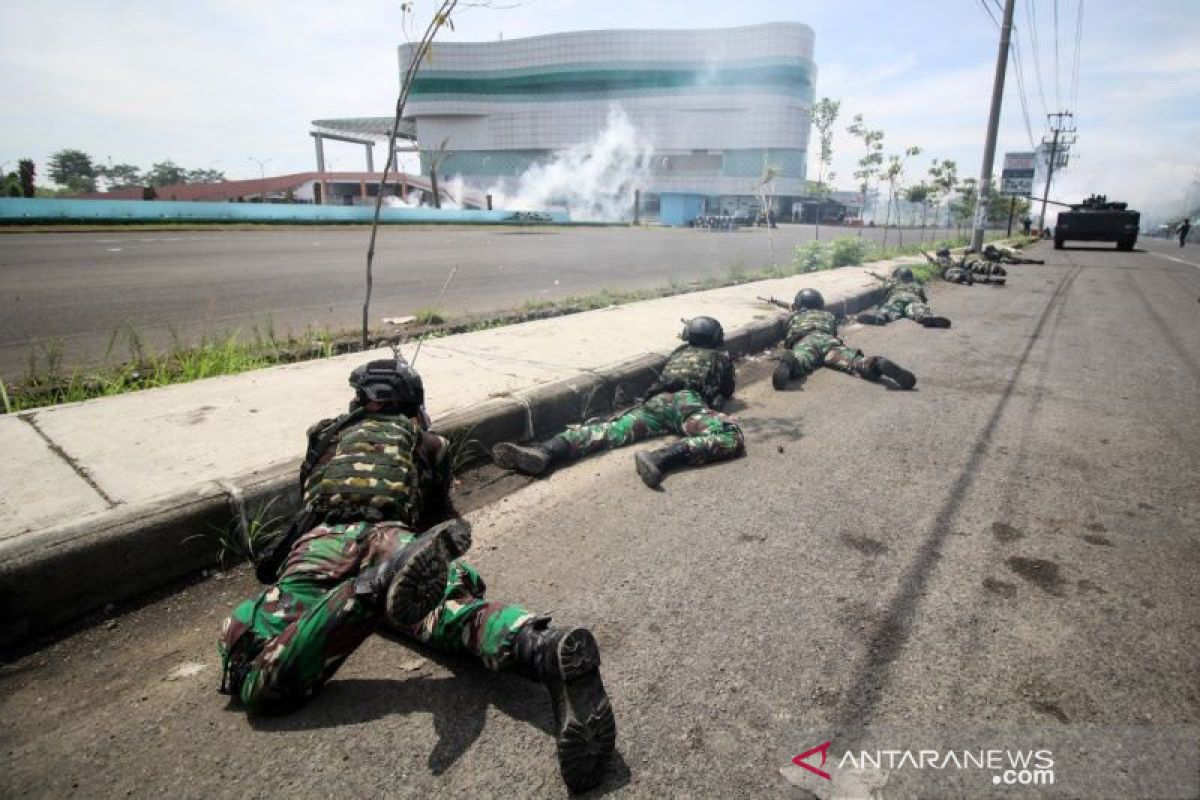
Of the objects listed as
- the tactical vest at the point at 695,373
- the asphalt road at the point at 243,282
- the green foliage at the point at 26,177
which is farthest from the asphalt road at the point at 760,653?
the green foliage at the point at 26,177

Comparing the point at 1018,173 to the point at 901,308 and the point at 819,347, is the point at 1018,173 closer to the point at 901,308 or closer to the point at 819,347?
the point at 901,308

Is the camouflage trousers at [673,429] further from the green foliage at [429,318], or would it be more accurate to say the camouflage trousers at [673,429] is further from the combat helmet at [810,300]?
the green foliage at [429,318]

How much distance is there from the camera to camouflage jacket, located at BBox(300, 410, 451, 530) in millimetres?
2207

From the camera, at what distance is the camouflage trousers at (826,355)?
18.2ft

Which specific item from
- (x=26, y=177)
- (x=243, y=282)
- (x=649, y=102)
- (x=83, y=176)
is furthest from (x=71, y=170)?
(x=243, y=282)

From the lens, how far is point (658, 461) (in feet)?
11.0

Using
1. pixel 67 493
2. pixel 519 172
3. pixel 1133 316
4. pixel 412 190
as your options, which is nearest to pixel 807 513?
pixel 67 493

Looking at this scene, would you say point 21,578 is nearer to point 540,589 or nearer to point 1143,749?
point 540,589

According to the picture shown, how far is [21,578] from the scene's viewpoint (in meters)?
2.05

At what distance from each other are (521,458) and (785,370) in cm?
272

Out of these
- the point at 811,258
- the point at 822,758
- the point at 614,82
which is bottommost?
the point at 822,758

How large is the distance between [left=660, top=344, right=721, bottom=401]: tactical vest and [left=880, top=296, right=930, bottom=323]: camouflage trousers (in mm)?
5343

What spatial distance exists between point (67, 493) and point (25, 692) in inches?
35.6

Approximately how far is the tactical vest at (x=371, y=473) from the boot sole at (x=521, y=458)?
3.21ft
